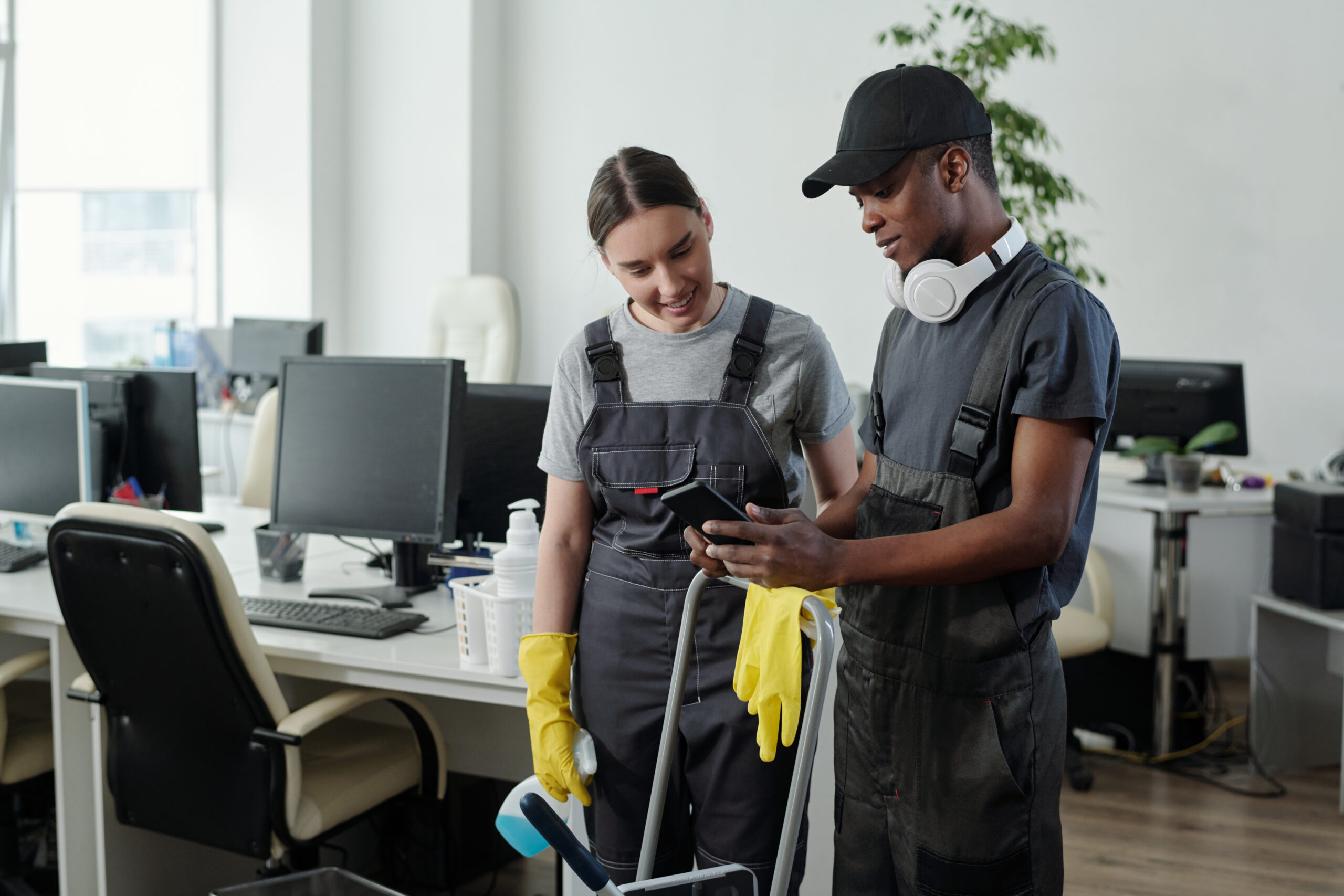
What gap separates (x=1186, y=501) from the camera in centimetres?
340

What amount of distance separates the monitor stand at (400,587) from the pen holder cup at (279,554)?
148mm

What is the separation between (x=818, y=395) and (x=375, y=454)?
43.0 inches

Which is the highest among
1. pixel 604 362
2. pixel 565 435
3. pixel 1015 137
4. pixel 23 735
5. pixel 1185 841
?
pixel 1015 137

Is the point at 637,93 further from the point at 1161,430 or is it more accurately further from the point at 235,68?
the point at 1161,430

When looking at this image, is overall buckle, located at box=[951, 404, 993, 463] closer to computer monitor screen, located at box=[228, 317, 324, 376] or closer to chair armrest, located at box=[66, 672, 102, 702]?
chair armrest, located at box=[66, 672, 102, 702]

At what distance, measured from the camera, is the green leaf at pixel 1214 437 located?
3.57 m

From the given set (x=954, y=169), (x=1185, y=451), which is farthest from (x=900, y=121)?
(x=1185, y=451)

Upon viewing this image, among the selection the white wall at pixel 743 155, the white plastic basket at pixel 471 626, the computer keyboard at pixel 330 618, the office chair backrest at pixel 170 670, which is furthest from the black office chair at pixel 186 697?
the white wall at pixel 743 155

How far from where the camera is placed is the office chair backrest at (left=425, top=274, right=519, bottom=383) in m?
5.20

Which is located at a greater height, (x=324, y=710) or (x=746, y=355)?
(x=746, y=355)

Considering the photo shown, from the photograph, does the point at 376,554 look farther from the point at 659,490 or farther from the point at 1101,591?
the point at 1101,591

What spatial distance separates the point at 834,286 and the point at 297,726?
4.04 meters

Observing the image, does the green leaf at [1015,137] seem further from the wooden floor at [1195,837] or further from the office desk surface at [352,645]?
the office desk surface at [352,645]

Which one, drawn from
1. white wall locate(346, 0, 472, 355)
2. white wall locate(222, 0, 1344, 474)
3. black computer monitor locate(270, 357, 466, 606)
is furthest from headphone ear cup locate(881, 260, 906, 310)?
white wall locate(346, 0, 472, 355)
